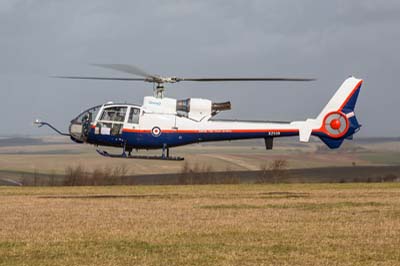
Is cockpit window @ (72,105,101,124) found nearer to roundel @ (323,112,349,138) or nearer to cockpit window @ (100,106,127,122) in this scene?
cockpit window @ (100,106,127,122)

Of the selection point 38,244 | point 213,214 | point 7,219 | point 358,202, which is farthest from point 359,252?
point 358,202

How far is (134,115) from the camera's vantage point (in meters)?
33.6

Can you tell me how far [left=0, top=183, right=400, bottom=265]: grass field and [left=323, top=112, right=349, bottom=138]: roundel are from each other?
4.40 m

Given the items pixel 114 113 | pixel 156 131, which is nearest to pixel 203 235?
pixel 156 131

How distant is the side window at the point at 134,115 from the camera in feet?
110

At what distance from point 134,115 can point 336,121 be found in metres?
8.61

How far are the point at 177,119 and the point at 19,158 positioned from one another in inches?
3927

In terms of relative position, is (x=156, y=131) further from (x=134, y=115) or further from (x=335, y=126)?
(x=335, y=126)

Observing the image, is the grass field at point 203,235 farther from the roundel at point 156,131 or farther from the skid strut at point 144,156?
the roundel at point 156,131

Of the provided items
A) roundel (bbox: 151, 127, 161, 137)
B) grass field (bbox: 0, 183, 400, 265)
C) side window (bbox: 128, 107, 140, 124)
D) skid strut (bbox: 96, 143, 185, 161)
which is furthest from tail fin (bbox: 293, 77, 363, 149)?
side window (bbox: 128, 107, 140, 124)

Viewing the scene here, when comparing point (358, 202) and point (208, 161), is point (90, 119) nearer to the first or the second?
point (358, 202)

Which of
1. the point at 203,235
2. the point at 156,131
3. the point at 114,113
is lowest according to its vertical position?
the point at 203,235

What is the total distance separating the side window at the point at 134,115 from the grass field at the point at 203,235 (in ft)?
12.9

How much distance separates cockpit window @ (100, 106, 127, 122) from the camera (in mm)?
33375
